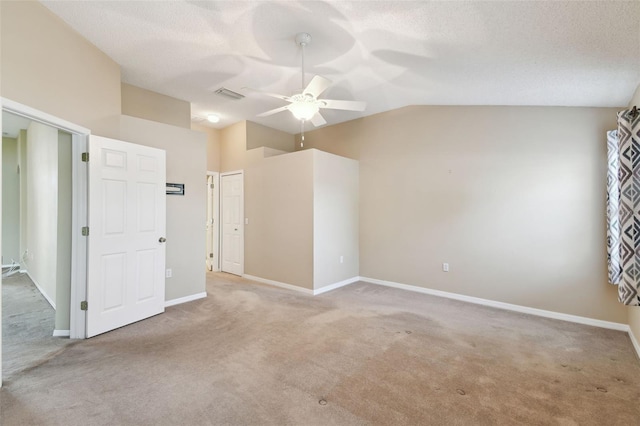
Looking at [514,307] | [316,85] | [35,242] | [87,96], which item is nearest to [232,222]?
[35,242]

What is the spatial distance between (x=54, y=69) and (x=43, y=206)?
8.72 feet

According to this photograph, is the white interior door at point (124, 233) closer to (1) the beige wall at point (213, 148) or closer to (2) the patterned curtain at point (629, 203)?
(1) the beige wall at point (213, 148)

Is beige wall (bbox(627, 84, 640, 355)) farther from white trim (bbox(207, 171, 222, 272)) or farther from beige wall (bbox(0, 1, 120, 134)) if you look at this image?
white trim (bbox(207, 171, 222, 272))

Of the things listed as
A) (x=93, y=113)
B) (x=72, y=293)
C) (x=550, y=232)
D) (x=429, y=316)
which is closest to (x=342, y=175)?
(x=429, y=316)

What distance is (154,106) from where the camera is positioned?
4352mm

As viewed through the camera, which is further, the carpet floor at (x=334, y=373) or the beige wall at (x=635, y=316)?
the beige wall at (x=635, y=316)

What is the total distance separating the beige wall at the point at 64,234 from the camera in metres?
3.03

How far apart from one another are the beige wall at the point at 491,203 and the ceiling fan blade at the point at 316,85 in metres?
2.62

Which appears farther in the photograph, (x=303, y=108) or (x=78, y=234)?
(x=78, y=234)

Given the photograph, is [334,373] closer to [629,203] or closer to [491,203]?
[629,203]

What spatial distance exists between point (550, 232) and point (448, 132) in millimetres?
1941

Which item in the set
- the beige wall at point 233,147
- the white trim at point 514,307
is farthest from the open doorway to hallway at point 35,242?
the white trim at point 514,307

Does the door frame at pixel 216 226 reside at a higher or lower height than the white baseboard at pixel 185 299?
higher

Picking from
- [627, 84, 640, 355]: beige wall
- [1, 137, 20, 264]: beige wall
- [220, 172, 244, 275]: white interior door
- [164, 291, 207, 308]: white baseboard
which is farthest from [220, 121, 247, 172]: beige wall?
[627, 84, 640, 355]: beige wall
